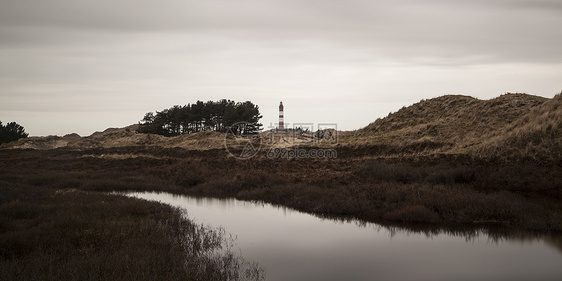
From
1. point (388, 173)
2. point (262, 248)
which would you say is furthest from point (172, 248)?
point (388, 173)

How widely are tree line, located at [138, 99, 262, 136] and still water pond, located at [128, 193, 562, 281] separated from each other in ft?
195

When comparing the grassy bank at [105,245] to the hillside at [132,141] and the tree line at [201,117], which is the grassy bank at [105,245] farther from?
the tree line at [201,117]

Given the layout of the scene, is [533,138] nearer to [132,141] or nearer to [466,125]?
[466,125]

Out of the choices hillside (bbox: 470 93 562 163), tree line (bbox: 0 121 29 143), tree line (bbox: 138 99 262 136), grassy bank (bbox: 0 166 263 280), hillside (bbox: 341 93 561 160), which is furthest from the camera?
tree line (bbox: 0 121 29 143)

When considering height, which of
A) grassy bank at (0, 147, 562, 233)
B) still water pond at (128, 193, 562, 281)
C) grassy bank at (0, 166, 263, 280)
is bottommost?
still water pond at (128, 193, 562, 281)

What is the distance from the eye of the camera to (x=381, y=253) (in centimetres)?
1426

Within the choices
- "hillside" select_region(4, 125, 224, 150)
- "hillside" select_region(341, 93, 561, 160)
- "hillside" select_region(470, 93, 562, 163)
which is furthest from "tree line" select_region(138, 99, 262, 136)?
"hillside" select_region(470, 93, 562, 163)

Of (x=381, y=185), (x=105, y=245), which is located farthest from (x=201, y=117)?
(x=105, y=245)

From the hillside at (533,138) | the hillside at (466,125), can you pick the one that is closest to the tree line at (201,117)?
the hillside at (466,125)

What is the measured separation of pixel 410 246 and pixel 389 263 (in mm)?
2278

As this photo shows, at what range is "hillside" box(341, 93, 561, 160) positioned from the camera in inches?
1185

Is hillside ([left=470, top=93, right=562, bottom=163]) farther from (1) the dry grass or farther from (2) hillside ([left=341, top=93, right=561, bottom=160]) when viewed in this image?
(1) the dry grass

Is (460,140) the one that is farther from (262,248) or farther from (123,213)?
(123,213)

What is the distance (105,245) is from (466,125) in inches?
1511
